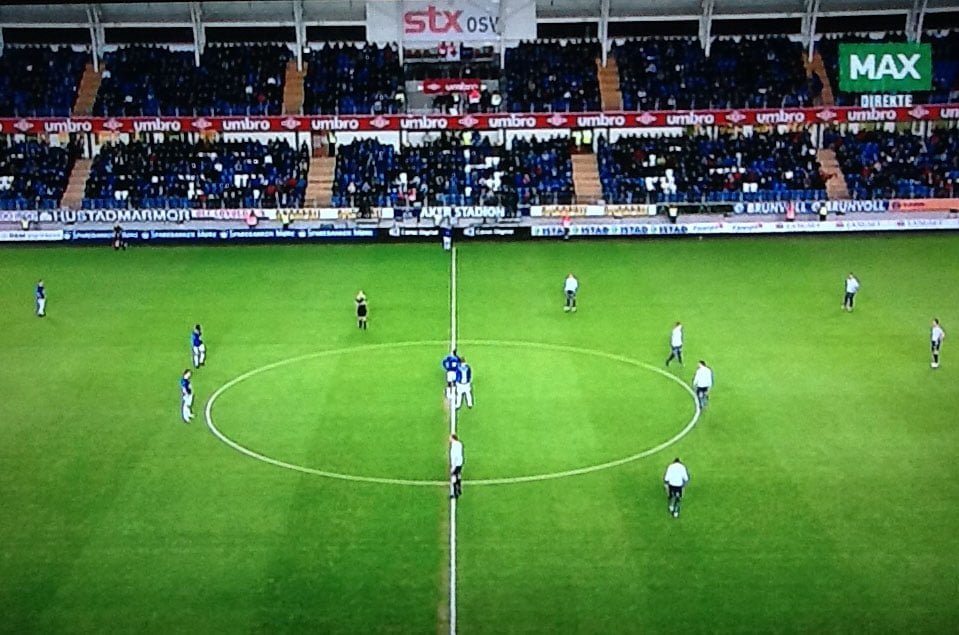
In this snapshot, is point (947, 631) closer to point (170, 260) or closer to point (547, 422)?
point (547, 422)

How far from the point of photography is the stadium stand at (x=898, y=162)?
54.1 meters

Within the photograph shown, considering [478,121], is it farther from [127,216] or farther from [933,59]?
[933,59]

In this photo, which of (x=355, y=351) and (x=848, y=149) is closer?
(x=355, y=351)

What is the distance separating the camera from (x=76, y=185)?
56.7m

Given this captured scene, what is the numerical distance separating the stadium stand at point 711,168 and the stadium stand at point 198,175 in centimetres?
1560

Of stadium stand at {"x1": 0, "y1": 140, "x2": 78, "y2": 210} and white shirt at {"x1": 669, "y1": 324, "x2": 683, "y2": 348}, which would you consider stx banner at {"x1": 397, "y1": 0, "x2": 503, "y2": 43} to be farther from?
white shirt at {"x1": 669, "y1": 324, "x2": 683, "y2": 348}

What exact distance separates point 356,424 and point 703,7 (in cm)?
4056

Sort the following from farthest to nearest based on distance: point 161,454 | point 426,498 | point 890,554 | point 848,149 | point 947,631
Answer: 1. point 848,149
2. point 161,454
3. point 426,498
4. point 890,554
5. point 947,631

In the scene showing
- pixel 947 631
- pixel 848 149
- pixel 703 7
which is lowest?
pixel 947 631

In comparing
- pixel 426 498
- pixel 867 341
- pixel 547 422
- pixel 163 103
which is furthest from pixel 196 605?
pixel 163 103

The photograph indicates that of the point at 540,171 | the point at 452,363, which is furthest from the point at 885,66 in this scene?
the point at 452,363

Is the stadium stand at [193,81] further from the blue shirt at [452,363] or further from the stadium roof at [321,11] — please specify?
the blue shirt at [452,363]

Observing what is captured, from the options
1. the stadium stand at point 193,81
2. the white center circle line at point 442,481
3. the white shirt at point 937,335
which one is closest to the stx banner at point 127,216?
the stadium stand at point 193,81

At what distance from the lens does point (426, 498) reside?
23016 mm
